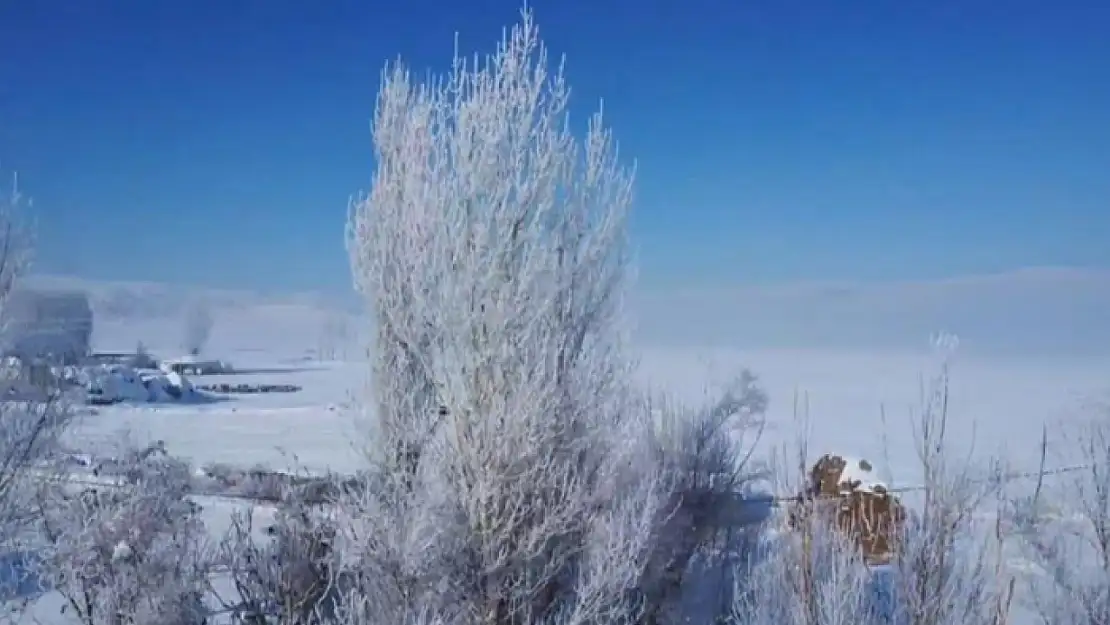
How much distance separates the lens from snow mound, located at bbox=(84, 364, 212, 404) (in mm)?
43656

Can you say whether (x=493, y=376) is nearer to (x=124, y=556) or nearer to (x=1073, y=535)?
(x=124, y=556)

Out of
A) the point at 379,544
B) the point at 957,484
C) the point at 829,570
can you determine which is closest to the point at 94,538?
the point at 379,544

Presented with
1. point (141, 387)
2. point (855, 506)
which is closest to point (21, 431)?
point (855, 506)

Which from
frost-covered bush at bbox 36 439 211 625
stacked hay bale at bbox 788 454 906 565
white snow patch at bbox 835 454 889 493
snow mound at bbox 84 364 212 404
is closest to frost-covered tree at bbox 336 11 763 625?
stacked hay bale at bbox 788 454 906 565

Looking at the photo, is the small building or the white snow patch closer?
the small building

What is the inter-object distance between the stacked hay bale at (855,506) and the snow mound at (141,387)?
1434 inches

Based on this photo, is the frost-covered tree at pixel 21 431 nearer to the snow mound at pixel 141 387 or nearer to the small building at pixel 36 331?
the small building at pixel 36 331

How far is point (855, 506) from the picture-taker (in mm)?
10523

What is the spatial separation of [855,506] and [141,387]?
42.3 m

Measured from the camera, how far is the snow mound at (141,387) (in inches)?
1719

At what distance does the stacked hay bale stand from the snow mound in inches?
1434

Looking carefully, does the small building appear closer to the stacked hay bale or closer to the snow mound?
the stacked hay bale

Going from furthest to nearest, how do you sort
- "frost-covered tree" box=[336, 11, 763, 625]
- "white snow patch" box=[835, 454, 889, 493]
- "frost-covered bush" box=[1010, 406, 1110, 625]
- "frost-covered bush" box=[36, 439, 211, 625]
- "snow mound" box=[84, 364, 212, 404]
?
"snow mound" box=[84, 364, 212, 404] → "white snow patch" box=[835, 454, 889, 493] → "frost-covered bush" box=[36, 439, 211, 625] → "frost-covered bush" box=[1010, 406, 1110, 625] → "frost-covered tree" box=[336, 11, 763, 625]

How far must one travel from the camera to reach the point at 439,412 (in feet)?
22.1
